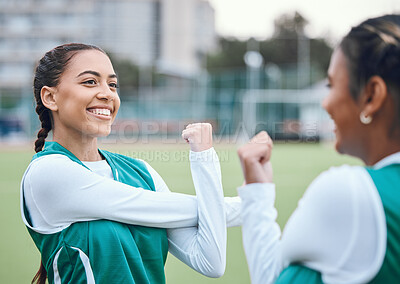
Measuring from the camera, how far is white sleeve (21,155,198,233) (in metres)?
1.44

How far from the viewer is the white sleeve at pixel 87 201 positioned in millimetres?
1438

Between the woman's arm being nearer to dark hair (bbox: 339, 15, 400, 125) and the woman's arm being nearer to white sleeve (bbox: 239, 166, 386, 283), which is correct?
white sleeve (bbox: 239, 166, 386, 283)

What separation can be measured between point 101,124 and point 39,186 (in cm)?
→ 33

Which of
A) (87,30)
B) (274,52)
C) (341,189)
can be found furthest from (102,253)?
(274,52)

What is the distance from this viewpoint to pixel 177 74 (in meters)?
37.8

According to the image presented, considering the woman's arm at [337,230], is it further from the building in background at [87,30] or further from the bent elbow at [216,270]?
the building in background at [87,30]

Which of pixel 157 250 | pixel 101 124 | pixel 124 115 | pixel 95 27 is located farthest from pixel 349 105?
pixel 95 27

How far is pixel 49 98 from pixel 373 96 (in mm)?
1143

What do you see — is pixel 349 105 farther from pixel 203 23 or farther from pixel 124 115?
pixel 203 23

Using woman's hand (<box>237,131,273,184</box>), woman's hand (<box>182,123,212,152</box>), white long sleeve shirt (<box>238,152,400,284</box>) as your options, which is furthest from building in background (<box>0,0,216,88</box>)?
white long sleeve shirt (<box>238,152,400,284</box>)

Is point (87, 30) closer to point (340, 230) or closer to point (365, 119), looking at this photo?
point (365, 119)

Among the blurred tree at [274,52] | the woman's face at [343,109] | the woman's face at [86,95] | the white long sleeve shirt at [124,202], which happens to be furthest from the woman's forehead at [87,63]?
the blurred tree at [274,52]

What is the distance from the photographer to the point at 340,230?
0.95 metres

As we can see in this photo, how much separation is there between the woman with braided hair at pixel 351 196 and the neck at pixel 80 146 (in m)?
0.74
